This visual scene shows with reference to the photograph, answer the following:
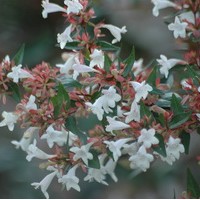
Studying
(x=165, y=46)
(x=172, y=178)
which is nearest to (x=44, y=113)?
(x=172, y=178)

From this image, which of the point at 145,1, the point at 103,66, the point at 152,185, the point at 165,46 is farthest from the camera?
the point at 165,46

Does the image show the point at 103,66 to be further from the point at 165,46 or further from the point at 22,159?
the point at 165,46

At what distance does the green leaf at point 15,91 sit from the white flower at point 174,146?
0.30 metres

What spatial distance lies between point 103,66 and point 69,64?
0.36 feet

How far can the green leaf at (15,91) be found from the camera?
3.60 feet

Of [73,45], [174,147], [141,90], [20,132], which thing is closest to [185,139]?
[174,147]

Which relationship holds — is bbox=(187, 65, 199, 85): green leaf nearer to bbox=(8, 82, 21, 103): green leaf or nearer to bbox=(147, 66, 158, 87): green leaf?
bbox=(147, 66, 158, 87): green leaf

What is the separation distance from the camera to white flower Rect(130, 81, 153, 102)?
38.8 inches

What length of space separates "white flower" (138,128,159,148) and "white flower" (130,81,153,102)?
58 millimetres

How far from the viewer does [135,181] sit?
7.11ft

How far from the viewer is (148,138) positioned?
1000 millimetres

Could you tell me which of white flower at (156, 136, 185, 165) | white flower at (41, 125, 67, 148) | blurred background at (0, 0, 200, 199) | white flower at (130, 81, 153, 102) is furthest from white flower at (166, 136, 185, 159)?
blurred background at (0, 0, 200, 199)

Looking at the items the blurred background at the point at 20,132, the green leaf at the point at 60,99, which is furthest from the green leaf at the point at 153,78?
the blurred background at the point at 20,132

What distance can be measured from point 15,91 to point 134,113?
244 mm
